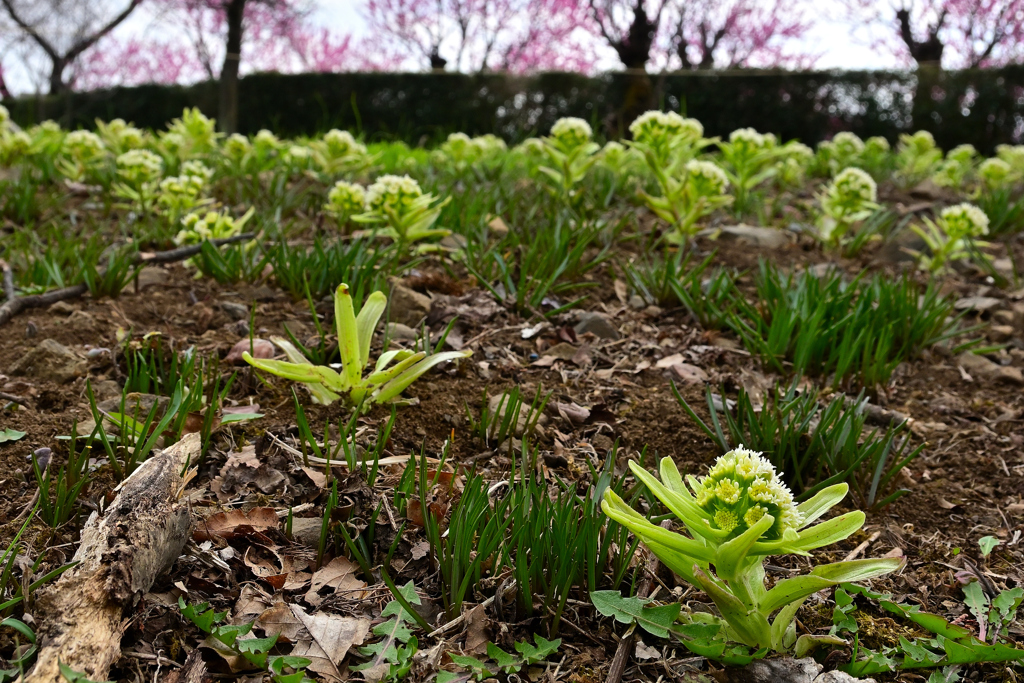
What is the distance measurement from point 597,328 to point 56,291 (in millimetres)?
1932

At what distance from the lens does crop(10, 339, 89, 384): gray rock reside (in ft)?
7.35

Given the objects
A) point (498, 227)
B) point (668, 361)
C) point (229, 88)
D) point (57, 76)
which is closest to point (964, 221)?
point (668, 361)

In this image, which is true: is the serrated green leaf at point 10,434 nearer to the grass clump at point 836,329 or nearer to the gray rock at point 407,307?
the gray rock at point 407,307

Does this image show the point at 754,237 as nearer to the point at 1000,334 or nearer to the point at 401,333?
the point at 1000,334

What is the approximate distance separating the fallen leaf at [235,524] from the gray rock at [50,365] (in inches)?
34.4

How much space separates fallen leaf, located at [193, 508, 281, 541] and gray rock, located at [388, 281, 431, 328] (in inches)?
45.6

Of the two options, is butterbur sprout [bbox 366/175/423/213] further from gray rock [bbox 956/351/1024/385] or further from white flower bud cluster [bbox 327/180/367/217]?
gray rock [bbox 956/351/1024/385]

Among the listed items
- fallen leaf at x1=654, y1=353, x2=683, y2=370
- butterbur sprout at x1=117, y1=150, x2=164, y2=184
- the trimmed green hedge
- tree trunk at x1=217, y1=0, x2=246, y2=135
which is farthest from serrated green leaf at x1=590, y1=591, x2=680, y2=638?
tree trunk at x1=217, y1=0, x2=246, y2=135

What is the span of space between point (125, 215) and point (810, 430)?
355cm

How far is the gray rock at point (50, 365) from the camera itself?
7.35 ft

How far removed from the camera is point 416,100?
12297 millimetres

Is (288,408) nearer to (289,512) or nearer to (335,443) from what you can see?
(335,443)

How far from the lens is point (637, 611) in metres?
1.47

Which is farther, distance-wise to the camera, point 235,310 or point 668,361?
point 235,310
